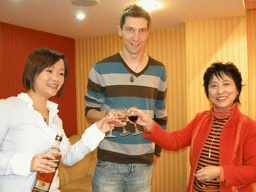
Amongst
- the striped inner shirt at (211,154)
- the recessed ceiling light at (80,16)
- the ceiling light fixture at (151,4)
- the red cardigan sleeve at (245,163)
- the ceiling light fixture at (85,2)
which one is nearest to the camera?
the red cardigan sleeve at (245,163)

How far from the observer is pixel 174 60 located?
485cm

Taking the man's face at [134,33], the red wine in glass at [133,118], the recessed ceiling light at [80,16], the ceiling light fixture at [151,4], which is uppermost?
the ceiling light fixture at [151,4]

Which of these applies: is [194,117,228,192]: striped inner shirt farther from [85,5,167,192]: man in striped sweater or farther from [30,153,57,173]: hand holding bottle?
[30,153,57,173]: hand holding bottle

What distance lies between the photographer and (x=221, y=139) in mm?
1795

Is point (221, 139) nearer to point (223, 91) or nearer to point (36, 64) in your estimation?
point (223, 91)

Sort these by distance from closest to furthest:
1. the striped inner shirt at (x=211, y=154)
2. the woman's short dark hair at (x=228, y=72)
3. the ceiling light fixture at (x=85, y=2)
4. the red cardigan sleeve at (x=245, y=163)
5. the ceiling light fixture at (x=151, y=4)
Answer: the red cardigan sleeve at (x=245, y=163), the striped inner shirt at (x=211, y=154), the woman's short dark hair at (x=228, y=72), the ceiling light fixture at (x=85, y=2), the ceiling light fixture at (x=151, y=4)

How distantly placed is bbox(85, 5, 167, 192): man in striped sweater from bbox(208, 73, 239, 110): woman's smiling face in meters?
0.46

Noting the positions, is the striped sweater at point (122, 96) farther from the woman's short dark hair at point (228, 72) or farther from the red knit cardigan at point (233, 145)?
the woman's short dark hair at point (228, 72)

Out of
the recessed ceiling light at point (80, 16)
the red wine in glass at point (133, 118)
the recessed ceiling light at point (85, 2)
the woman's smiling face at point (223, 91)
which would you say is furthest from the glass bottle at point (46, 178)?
the recessed ceiling light at point (80, 16)

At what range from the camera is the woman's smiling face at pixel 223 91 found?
1.84m

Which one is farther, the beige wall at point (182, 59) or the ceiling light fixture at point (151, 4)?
the beige wall at point (182, 59)

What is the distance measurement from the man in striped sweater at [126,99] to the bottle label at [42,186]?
455 millimetres

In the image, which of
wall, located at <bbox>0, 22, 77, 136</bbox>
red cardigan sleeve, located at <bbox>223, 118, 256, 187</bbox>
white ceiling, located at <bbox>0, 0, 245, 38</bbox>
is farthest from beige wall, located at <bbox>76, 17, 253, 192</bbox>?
red cardigan sleeve, located at <bbox>223, 118, 256, 187</bbox>

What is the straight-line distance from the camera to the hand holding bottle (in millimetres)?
1400
